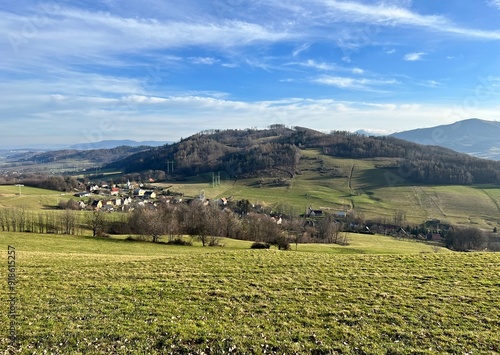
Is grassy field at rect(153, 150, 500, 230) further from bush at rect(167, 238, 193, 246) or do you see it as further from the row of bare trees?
the row of bare trees

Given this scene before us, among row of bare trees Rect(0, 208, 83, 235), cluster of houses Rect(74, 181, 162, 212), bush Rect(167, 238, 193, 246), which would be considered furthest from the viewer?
cluster of houses Rect(74, 181, 162, 212)

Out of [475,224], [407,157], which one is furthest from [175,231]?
[407,157]

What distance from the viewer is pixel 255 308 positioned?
13.9 metres

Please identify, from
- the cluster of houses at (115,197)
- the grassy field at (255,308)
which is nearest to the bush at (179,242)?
the grassy field at (255,308)

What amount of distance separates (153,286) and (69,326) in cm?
514

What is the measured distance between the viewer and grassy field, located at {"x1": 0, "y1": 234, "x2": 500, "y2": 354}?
10844 mm

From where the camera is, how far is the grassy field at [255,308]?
10844 mm

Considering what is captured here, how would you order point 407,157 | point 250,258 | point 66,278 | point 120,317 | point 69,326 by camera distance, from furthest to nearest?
point 407,157
point 250,258
point 66,278
point 120,317
point 69,326

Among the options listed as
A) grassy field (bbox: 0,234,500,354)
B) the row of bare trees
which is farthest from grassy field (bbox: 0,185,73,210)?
grassy field (bbox: 0,234,500,354)

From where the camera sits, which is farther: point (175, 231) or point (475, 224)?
point (475, 224)

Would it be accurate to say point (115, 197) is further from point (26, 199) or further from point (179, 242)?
point (179, 242)

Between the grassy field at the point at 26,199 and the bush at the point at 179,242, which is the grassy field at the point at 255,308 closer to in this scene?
the bush at the point at 179,242

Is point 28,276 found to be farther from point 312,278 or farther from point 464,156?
point 464,156

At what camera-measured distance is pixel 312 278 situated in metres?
18.7
